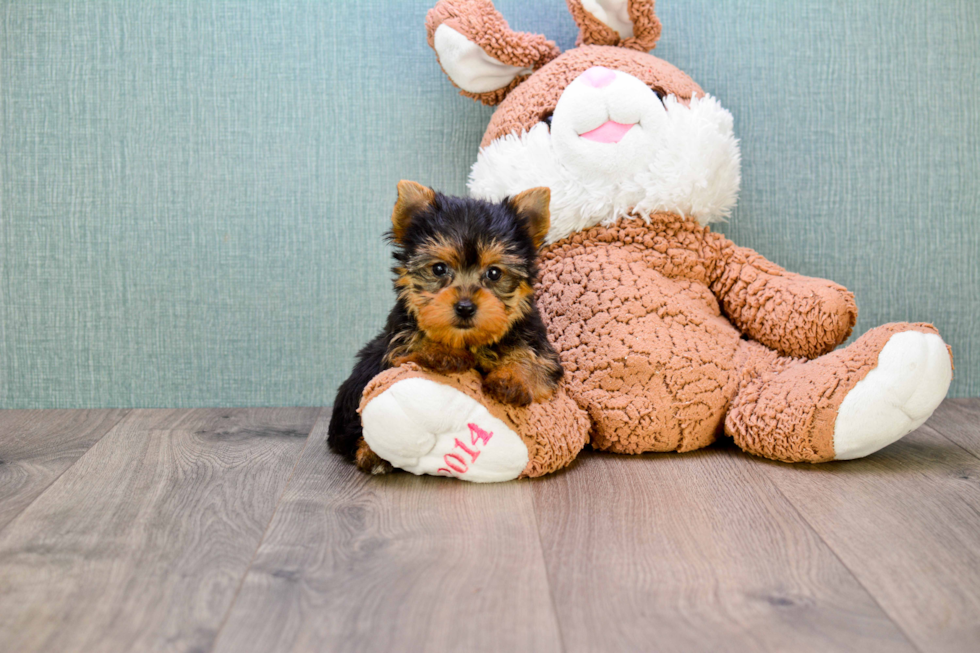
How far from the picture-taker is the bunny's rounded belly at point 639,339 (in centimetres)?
188

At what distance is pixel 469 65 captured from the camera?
6.95 feet

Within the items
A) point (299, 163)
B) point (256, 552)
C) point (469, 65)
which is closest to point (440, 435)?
point (256, 552)

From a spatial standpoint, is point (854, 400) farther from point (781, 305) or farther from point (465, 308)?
point (465, 308)

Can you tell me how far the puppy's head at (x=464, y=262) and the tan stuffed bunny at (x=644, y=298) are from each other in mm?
189

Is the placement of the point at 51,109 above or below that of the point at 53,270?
above

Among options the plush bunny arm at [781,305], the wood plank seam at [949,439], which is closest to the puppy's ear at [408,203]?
the plush bunny arm at [781,305]

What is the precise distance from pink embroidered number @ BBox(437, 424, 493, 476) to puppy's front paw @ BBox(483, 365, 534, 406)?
81 mm

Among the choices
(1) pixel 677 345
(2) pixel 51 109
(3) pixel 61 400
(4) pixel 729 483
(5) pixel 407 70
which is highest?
(5) pixel 407 70

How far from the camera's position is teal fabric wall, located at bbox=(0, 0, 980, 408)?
2.37 metres

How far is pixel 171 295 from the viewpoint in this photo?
242 centimetres

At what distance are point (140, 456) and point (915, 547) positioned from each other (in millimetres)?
1762

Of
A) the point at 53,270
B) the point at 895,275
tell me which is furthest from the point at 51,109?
the point at 895,275

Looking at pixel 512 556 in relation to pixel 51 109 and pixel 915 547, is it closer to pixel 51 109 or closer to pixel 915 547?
pixel 915 547

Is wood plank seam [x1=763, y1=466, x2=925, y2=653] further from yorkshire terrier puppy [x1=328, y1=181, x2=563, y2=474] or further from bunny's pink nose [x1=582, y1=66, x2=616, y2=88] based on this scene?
bunny's pink nose [x1=582, y1=66, x2=616, y2=88]
